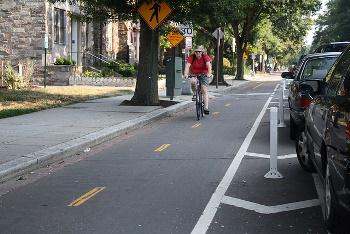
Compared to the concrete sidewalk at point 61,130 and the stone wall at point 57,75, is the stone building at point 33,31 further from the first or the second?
the concrete sidewalk at point 61,130

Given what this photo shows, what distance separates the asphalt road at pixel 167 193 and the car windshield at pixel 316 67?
1563 mm

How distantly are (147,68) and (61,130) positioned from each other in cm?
645

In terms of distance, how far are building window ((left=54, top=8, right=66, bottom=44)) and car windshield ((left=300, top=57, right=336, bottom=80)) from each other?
72.9 feet

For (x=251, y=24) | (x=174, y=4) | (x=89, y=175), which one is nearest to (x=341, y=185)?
(x=89, y=175)

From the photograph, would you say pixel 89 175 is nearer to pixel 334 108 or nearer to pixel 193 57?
pixel 334 108

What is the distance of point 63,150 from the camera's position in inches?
384

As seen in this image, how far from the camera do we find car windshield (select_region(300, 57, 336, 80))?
460 inches

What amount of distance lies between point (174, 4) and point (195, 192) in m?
11.6

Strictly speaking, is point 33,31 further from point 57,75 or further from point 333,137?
point 333,137

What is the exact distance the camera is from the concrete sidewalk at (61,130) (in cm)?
898

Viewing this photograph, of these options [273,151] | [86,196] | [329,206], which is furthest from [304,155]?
[86,196]

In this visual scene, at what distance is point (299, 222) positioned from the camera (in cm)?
589

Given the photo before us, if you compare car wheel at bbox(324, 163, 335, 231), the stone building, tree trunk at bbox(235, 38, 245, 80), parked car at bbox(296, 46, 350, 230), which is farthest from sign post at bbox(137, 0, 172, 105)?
tree trunk at bbox(235, 38, 245, 80)

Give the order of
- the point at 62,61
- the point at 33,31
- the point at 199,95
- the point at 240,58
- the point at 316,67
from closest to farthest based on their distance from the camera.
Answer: the point at 316,67, the point at 199,95, the point at 33,31, the point at 62,61, the point at 240,58
